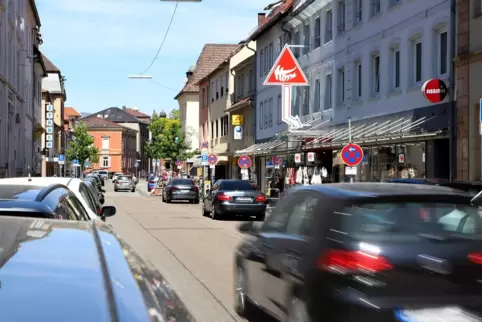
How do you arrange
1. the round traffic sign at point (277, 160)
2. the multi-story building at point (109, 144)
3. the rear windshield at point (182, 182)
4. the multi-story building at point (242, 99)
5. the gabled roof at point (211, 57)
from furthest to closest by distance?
the multi-story building at point (109, 144) < the gabled roof at point (211, 57) < the multi-story building at point (242, 99) < the rear windshield at point (182, 182) < the round traffic sign at point (277, 160)

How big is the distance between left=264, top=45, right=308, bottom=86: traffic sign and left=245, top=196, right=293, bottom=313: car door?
23228 millimetres

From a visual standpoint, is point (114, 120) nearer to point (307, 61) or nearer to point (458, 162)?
point (307, 61)

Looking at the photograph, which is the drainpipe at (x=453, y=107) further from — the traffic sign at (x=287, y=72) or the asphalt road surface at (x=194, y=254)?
the traffic sign at (x=287, y=72)

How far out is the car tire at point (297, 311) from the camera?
5.68 metres

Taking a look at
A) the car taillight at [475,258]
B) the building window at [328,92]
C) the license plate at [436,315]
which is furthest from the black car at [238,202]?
the license plate at [436,315]

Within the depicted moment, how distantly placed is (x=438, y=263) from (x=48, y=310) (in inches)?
146

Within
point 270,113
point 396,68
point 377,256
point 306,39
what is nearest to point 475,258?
point 377,256

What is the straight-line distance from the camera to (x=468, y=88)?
19344 millimetres

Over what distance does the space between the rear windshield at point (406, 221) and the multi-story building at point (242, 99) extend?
39.1m

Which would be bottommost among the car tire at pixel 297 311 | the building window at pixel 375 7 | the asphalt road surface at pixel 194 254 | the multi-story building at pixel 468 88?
the asphalt road surface at pixel 194 254

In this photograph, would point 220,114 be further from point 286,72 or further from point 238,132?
point 286,72

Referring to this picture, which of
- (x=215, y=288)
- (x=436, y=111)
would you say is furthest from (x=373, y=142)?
(x=215, y=288)

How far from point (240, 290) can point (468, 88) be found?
13.5 meters

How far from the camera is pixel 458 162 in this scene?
19750 millimetres
